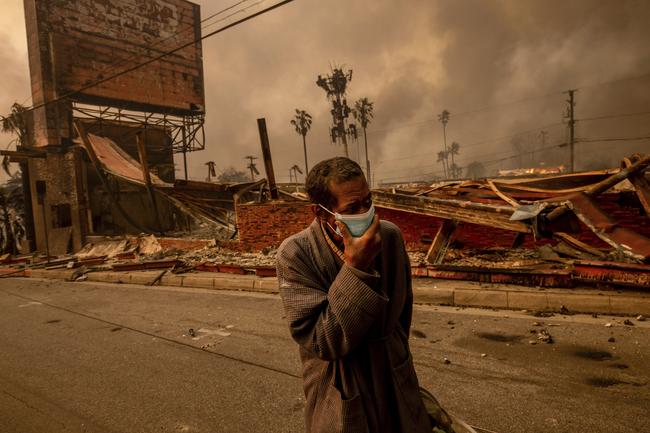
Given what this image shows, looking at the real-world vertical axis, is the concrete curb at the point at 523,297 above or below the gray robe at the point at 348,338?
below

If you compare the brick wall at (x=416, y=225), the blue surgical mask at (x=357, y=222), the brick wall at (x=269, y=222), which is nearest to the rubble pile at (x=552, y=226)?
the brick wall at (x=416, y=225)

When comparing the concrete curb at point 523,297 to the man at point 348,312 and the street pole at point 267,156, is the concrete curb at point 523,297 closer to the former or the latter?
the street pole at point 267,156

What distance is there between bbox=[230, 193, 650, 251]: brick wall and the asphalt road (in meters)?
2.70

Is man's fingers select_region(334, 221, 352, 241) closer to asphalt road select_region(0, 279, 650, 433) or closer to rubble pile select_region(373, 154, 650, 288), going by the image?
asphalt road select_region(0, 279, 650, 433)

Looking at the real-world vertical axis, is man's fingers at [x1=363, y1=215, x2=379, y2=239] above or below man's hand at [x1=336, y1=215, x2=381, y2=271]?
above

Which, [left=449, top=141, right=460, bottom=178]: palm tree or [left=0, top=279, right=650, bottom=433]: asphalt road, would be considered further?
[left=449, top=141, right=460, bottom=178]: palm tree

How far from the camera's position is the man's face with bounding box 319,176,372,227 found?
1312 millimetres

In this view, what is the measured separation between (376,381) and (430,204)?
584 centimetres

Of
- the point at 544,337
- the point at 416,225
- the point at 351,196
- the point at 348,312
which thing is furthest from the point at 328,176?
the point at 416,225

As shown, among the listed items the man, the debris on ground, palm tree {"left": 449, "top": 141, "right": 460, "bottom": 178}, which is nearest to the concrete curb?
the debris on ground

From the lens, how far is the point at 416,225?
8.48 m

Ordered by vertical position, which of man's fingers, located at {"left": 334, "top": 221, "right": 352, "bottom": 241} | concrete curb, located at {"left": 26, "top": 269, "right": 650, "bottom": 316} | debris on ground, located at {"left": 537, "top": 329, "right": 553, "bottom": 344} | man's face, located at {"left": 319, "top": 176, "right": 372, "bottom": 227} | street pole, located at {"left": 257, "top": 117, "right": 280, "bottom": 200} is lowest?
debris on ground, located at {"left": 537, "top": 329, "right": 553, "bottom": 344}

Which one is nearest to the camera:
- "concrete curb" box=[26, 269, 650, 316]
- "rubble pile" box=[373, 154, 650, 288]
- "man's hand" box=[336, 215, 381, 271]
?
"man's hand" box=[336, 215, 381, 271]

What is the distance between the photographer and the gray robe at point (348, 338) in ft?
3.82
